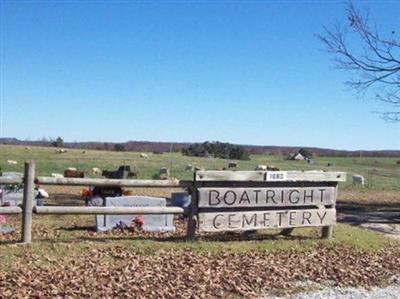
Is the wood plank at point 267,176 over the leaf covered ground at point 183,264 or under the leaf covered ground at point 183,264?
over

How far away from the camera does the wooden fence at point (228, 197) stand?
9039mm

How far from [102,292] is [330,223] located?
529 centimetres

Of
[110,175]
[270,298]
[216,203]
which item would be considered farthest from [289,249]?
[110,175]

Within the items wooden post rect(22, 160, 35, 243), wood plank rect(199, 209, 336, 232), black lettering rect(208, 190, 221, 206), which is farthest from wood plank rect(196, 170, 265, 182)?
wooden post rect(22, 160, 35, 243)

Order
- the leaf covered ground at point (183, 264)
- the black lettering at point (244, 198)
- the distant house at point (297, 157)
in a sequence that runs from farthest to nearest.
→ the distant house at point (297, 157) → the black lettering at point (244, 198) → the leaf covered ground at point (183, 264)

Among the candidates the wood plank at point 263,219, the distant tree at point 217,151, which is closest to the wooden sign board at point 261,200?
the wood plank at point 263,219

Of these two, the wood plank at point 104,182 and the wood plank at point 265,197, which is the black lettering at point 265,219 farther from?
the wood plank at point 104,182

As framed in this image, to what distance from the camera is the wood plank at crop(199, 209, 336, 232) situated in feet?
31.4

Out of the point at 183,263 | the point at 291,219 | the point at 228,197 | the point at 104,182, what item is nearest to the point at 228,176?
the point at 228,197

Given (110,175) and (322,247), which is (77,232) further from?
(110,175)

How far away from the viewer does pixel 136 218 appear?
1109 centimetres

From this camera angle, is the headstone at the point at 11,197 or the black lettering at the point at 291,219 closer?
the black lettering at the point at 291,219

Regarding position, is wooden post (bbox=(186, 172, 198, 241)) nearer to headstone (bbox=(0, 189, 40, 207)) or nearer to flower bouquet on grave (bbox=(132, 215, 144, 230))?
flower bouquet on grave (bbox=(132, 215, 144, 230))

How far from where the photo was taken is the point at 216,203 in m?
9.57
